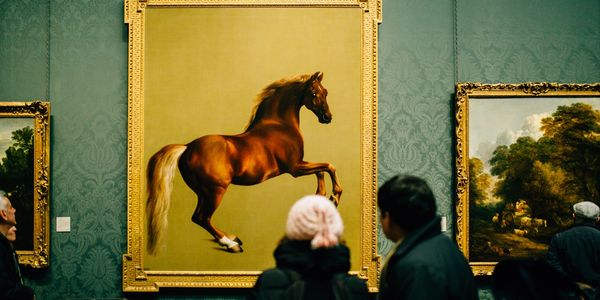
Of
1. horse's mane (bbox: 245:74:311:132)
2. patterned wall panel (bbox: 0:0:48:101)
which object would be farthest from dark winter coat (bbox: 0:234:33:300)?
horse's mane (bbox: 245:74:311:132)

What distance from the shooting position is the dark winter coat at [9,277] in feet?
10.6

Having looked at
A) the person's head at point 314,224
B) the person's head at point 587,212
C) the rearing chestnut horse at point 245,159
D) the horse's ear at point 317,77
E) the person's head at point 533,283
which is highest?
the horse's ear at point 317,77

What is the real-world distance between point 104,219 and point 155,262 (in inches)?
20.8

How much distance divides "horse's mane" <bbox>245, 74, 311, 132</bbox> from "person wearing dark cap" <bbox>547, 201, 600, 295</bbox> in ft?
7.33

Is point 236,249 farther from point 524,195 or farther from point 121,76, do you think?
point 524,195

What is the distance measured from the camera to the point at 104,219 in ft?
14.4

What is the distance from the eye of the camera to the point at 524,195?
438 cm

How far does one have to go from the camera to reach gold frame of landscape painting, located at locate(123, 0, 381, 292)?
14.1 ft

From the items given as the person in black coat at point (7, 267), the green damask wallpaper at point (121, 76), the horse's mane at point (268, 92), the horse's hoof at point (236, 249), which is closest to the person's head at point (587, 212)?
the green damask wallpaper at point (121, 76)

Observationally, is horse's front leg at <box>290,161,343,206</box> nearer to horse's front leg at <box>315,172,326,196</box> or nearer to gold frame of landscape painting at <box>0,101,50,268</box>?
horse's front leg at <box>315,172,326,196</box>

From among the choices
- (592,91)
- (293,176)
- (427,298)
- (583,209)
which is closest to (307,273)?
(427,298)

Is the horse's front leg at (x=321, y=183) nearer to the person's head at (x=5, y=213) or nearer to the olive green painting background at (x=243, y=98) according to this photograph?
the olive green painting background at (x=243, y=98)

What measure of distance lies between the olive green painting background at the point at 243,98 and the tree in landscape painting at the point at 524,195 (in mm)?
945

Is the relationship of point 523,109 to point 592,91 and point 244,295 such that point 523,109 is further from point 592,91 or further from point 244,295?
point 244,295
